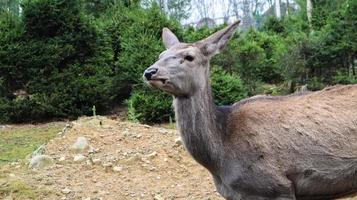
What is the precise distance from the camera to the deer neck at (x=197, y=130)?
4703 millimetres

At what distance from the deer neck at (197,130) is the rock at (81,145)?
3520 millimetres

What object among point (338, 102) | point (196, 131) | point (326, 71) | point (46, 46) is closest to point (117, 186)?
point (196, 131)

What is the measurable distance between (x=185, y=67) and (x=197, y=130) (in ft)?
1.78

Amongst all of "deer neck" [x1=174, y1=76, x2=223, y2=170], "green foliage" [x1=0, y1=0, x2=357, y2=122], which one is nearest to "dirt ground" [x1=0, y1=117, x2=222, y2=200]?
"deer neck" [x1=174, y1=76, x2=223, y2=170]

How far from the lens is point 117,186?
6.82m

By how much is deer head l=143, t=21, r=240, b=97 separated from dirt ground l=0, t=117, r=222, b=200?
2.24 metres

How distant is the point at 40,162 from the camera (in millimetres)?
7570

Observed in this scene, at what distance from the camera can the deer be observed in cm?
445

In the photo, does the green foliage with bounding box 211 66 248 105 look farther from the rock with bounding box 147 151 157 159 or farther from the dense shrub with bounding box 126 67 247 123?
the rock with bounding box 147 151 157 159

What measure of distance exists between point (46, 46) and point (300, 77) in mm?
6522

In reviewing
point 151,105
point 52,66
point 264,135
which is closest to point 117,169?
point 264,135

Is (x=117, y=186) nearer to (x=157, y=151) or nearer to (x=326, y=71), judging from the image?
(x=157, y=151)

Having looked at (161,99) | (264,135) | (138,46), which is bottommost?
(161,99)

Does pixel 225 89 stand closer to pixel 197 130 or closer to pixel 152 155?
pixel 152 155
